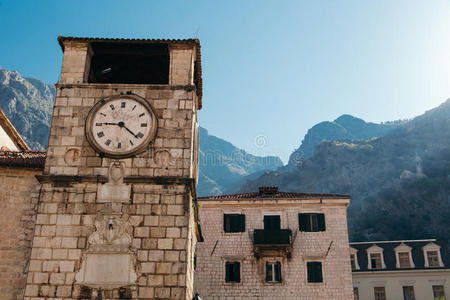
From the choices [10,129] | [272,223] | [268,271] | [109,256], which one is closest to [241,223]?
[272,223]

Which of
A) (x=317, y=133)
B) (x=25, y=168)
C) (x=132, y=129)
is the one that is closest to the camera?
(x=132, y=129)

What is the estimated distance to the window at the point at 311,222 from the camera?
94.5ft

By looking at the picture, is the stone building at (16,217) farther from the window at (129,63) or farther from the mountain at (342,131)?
the mountain at (342,131)

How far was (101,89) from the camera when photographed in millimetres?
12055

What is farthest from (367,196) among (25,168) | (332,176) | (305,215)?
(25,168)

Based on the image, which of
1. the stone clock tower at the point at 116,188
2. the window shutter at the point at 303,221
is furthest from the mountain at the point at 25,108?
the stone clock tower at the point at 116,188

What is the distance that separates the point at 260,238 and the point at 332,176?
8675cm

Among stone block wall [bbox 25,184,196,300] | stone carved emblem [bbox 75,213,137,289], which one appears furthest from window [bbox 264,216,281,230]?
stone carved emblem [bbox 75,213,137,289]

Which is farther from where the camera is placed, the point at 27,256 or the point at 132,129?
the point at 27,256

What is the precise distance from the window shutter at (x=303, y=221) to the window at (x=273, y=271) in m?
2.68

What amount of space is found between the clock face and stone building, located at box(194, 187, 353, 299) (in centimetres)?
1831

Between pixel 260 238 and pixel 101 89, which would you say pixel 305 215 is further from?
pixel 101 89

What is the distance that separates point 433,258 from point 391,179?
64.8 metres

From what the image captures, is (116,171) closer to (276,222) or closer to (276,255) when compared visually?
(276,255)
